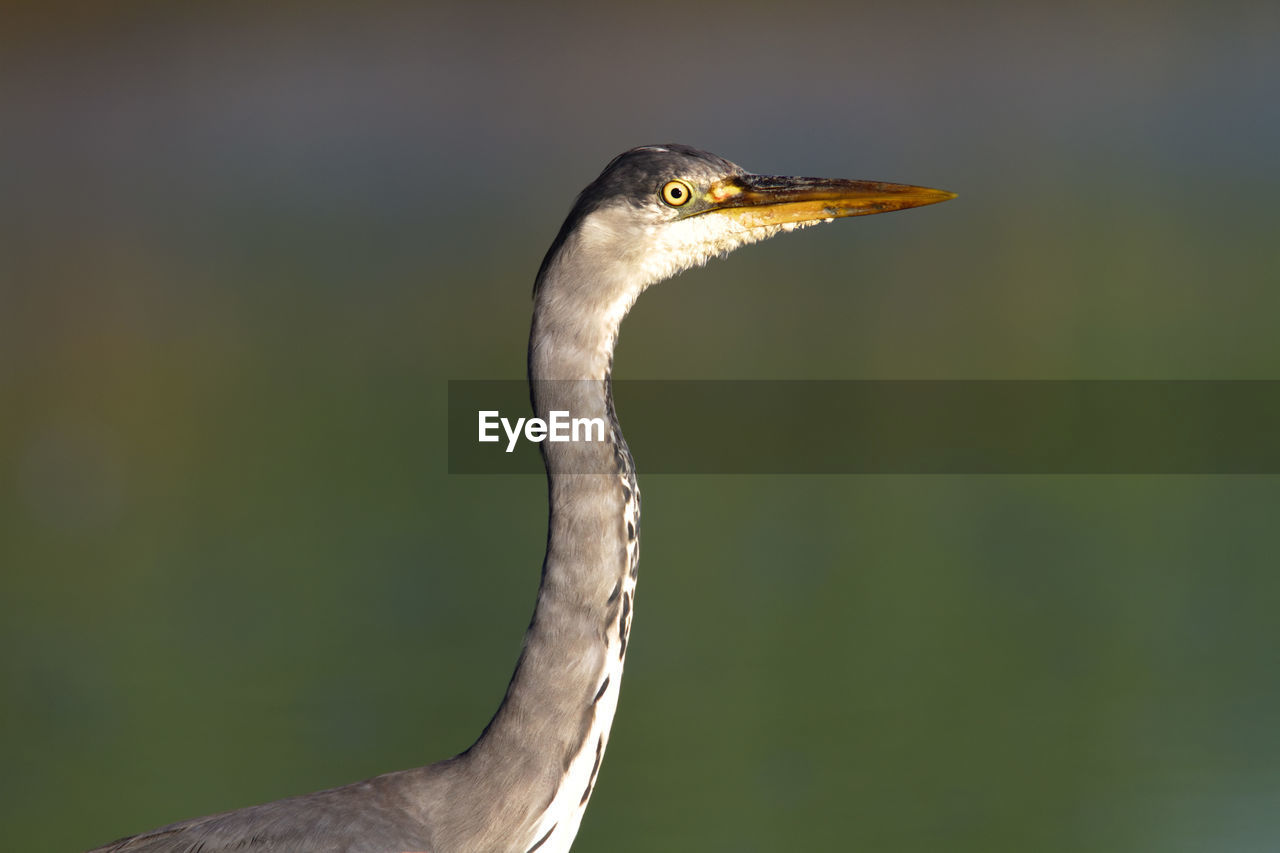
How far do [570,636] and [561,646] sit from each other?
2 cm

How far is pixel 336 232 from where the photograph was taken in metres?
12.1

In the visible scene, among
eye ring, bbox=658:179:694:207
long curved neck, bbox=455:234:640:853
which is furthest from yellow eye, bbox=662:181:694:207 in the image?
long curved neck, bbox=455:234:640:853

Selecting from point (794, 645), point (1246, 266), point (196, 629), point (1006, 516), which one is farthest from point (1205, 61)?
point (196, 629)

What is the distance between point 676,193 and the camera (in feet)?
7.23

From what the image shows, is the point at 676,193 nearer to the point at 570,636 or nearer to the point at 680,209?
the point at 680,209

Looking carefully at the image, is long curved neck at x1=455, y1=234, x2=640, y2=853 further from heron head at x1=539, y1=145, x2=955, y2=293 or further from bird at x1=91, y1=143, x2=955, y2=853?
heron head at x1=539, y1=145, x2=955, y2=293

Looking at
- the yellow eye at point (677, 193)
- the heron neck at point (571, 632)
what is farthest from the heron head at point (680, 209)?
the heron neck at point (571, 632)

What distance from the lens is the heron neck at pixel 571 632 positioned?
204 cm

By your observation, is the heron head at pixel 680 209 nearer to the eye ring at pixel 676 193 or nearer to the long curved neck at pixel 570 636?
the eye ring at pixel 676 193

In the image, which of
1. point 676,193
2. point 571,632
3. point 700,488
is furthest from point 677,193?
point 700,488

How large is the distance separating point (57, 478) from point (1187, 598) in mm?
4884

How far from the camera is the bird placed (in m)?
→ 2.04

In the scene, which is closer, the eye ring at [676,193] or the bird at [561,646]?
the bird at [561,646]

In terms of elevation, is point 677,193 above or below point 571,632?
above
